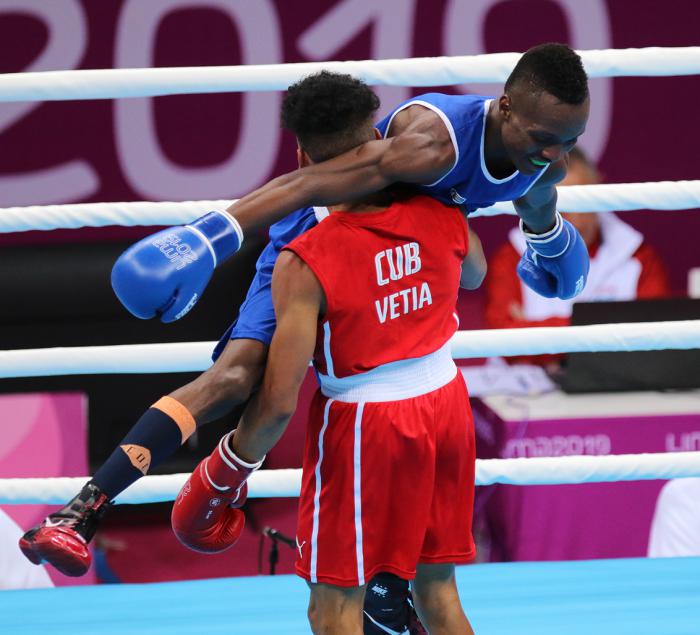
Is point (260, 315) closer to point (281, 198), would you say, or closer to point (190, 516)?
point (281, 198)

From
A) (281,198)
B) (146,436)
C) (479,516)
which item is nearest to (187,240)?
(281,198)

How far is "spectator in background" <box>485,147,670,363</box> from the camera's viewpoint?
4.03 m

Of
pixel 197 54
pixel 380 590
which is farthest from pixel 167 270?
pixel 197 54

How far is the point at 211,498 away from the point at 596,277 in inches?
98.4

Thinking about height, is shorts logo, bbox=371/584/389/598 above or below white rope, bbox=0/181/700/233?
below

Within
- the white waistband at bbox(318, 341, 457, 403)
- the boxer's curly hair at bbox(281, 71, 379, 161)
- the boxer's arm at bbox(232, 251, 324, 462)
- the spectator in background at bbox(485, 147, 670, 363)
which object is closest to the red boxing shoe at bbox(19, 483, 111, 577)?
the boxer's arm at bbox(232, 251, 324, 462)

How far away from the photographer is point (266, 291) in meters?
1.91

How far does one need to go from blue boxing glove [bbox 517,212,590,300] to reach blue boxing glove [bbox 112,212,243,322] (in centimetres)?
71

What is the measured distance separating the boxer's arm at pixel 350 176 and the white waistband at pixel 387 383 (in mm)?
273

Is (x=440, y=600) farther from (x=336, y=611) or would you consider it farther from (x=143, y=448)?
(x=143, y=448)

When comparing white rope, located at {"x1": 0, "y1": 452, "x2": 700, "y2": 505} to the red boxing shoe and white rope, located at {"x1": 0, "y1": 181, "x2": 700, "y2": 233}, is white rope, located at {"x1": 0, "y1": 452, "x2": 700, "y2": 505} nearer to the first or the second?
white rope, located at {"x1": 0, "y1": 181, "x2": 700, "y2": 233}

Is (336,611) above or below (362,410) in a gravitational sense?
below

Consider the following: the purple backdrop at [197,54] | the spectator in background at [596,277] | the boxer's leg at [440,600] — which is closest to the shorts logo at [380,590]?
the boxer's leg at [440,600]

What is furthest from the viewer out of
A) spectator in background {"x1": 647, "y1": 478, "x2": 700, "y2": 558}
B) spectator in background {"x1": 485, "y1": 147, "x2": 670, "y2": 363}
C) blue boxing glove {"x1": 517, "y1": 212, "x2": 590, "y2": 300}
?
spectator in background {"x1": 485, "y1": 147, "x2": 670, "y2": 363}
